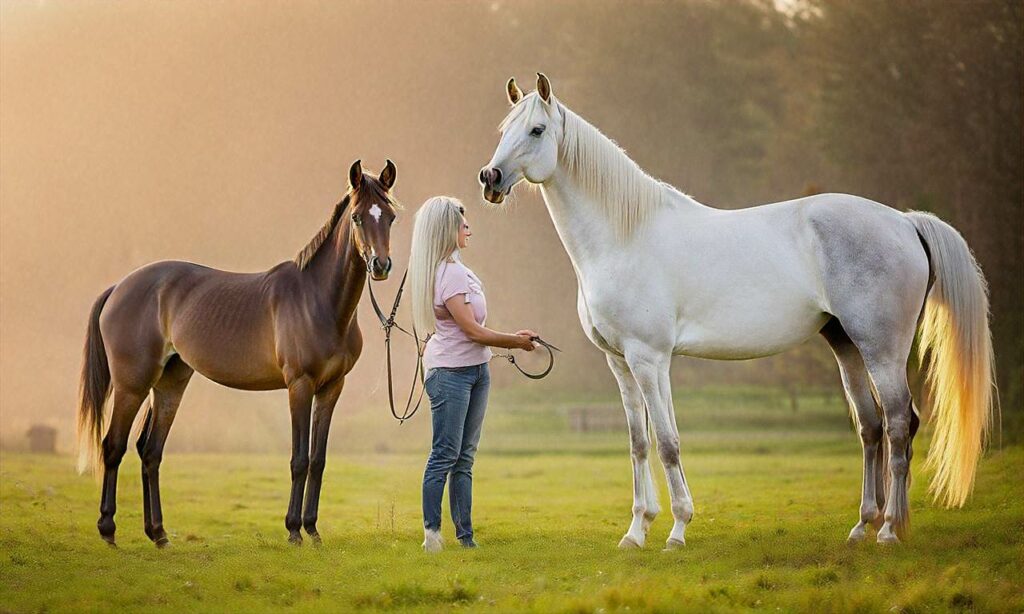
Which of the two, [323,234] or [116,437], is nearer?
[323,234]

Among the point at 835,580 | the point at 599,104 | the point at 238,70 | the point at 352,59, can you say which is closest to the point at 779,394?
the point at 599,104

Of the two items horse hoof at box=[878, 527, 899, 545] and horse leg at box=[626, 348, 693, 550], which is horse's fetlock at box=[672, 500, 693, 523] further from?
horse hoof at box=[878, 527, 899, 545]

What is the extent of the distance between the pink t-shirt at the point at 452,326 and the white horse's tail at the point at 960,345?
99.4 inches

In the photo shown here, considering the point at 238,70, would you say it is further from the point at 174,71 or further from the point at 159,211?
the point at 159,211

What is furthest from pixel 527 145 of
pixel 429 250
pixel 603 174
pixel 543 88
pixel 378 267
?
pixel 378 267

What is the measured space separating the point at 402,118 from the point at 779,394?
→ 9013 mm

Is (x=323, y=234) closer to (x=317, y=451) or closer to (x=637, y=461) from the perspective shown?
(x=317, y=451)

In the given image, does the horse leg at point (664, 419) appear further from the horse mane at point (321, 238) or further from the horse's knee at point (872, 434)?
the horse mane at point (321, 238)

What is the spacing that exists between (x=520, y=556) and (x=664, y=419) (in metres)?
1.07

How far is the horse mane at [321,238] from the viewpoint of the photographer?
18.8 ft

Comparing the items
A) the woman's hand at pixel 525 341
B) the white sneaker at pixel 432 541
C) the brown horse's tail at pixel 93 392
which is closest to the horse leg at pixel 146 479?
the brown horse's tail at pixel 93 392

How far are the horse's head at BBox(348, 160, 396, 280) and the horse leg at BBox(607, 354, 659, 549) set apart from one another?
1.42m

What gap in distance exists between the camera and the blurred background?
13352 millimetres

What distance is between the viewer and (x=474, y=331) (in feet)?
16.6
